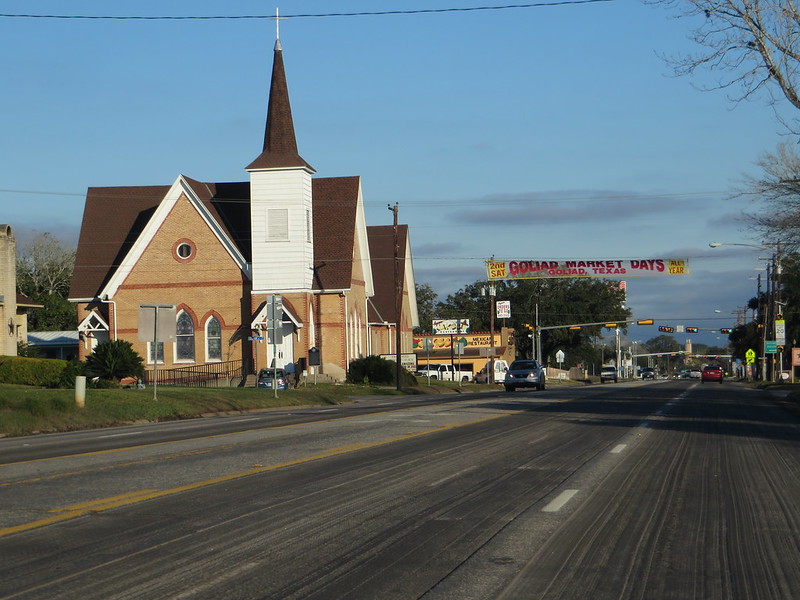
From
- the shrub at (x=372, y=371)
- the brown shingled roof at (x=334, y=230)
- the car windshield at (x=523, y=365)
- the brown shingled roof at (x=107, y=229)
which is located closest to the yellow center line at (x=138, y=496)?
the car windshield at (x=523, y=365)

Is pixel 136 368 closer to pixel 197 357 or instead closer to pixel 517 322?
pixel 197 357

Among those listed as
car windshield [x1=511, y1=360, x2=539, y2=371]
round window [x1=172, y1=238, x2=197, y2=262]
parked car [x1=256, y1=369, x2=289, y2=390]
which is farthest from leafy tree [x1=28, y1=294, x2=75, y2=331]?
car windshield [x1=511, y1=360, x2=539, y2=371]

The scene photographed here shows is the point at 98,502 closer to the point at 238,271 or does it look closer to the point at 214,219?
the point at 238,271

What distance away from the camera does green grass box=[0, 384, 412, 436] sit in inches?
877

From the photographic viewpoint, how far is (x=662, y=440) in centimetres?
1775

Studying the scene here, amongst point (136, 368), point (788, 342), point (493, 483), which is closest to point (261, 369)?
point (136, 368)

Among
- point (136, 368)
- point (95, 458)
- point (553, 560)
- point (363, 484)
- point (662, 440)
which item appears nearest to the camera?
point (553, 560)

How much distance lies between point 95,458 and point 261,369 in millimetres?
39928

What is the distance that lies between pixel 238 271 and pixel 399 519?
46.9 m

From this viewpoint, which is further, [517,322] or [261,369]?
[517,322]

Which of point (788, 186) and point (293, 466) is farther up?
point (788, 186)

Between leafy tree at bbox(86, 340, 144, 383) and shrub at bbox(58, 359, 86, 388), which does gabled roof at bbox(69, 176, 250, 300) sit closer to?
leafy tree at bbox(86, 340, 144, 383)

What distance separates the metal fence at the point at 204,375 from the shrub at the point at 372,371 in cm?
628

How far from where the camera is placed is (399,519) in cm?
909
